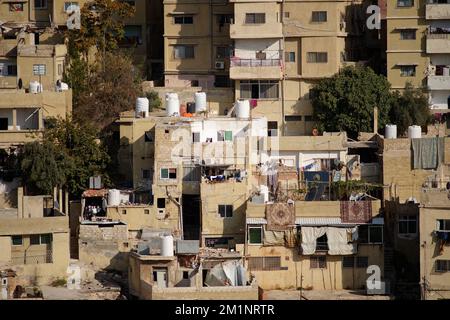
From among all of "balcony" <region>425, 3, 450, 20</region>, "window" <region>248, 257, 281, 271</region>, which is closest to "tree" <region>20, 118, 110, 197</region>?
"window" <region>248, 257, 281, 271</region>

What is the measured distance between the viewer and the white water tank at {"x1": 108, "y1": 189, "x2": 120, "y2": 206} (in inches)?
2972

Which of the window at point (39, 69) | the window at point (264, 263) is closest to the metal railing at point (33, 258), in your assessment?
the window at point (264, 263)

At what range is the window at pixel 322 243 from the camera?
74000 mm

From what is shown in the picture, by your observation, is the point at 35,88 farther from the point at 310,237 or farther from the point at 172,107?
the point at 310,237

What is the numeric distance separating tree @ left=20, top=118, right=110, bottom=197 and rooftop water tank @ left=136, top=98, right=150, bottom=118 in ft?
4.68

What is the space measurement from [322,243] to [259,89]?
27.8ft

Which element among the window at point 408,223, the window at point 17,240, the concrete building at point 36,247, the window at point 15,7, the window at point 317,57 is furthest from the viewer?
the window at point 15,7

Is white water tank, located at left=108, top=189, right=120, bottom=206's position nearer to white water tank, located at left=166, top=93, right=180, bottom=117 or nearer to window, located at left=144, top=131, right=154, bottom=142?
window, located at left=144, top=131, right=154, bottom=142

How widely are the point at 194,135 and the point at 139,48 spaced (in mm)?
8867

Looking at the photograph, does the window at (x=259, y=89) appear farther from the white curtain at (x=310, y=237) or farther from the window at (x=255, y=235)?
the white curtain at (x=310, y=237)

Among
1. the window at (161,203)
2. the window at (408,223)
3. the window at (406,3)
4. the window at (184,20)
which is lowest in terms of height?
the window at (408,223)

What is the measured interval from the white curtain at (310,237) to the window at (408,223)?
7.23 ft
